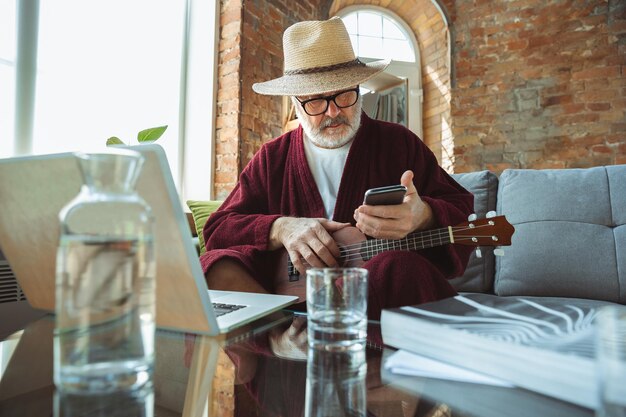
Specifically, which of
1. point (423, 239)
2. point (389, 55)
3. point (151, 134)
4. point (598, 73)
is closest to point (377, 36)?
point (389, 55)

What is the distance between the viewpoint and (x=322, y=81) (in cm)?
147

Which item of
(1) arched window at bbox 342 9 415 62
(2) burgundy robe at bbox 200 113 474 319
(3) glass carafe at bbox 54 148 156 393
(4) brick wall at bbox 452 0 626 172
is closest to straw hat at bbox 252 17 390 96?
(2) burgundy robe at bbox 200 113 474 319

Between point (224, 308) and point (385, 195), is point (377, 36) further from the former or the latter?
point (224, 308)

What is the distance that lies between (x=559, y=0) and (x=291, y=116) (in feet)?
8.23

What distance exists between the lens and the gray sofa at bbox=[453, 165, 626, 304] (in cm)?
160

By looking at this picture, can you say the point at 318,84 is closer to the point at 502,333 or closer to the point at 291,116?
the point at 502,333

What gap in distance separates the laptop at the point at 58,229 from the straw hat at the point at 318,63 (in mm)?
A: 966

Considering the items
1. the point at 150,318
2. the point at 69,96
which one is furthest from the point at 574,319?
the point at 69,96

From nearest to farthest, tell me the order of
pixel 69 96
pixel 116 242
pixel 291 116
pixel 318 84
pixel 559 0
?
pixel 116 242
pixel 318 84
pixel 69 96
pixel 291 116
pixel 559 0

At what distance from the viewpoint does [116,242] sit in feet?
1.06

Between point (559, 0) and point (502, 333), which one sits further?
point (559, 0)

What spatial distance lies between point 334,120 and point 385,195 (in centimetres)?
53

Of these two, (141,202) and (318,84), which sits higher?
(318,84)

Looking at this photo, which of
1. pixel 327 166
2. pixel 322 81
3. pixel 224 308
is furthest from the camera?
pixel 327 166
